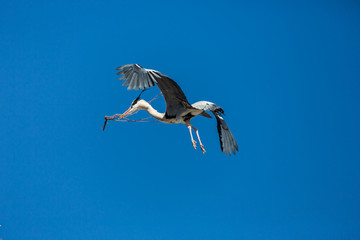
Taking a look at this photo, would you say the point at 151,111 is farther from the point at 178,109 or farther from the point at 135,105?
the point at 178,109

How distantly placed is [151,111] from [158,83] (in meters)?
0.32

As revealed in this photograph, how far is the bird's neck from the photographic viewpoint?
14.2 feet

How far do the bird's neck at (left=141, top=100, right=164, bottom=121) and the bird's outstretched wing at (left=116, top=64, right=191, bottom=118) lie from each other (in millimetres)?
67

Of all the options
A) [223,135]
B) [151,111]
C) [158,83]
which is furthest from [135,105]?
[223,135]

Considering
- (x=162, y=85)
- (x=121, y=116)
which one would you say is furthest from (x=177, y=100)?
(x=121, y=116)

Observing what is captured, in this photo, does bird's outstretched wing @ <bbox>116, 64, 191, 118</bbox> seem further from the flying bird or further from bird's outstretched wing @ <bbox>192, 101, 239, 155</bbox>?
bird's outstretched wing @ <bbox>192, 101, 239, 155</bbox>

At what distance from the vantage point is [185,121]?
4.41 meters

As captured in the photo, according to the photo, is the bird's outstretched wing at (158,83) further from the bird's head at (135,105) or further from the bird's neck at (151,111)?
the bird's head at (135,105)

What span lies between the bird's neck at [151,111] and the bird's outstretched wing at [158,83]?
0.07m

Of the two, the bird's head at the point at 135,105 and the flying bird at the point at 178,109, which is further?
the bird's head at the point at 135,105

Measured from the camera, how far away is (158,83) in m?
4.17

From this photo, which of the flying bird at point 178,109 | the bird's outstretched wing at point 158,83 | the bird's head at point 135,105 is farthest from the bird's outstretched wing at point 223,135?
the bird's head at point 135,105

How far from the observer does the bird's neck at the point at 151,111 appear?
434 centimetres

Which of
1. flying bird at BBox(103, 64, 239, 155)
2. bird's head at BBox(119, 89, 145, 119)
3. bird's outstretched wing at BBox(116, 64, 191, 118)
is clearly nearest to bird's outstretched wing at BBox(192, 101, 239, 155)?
flying bird at BBox(103, 64, 239, 155)
